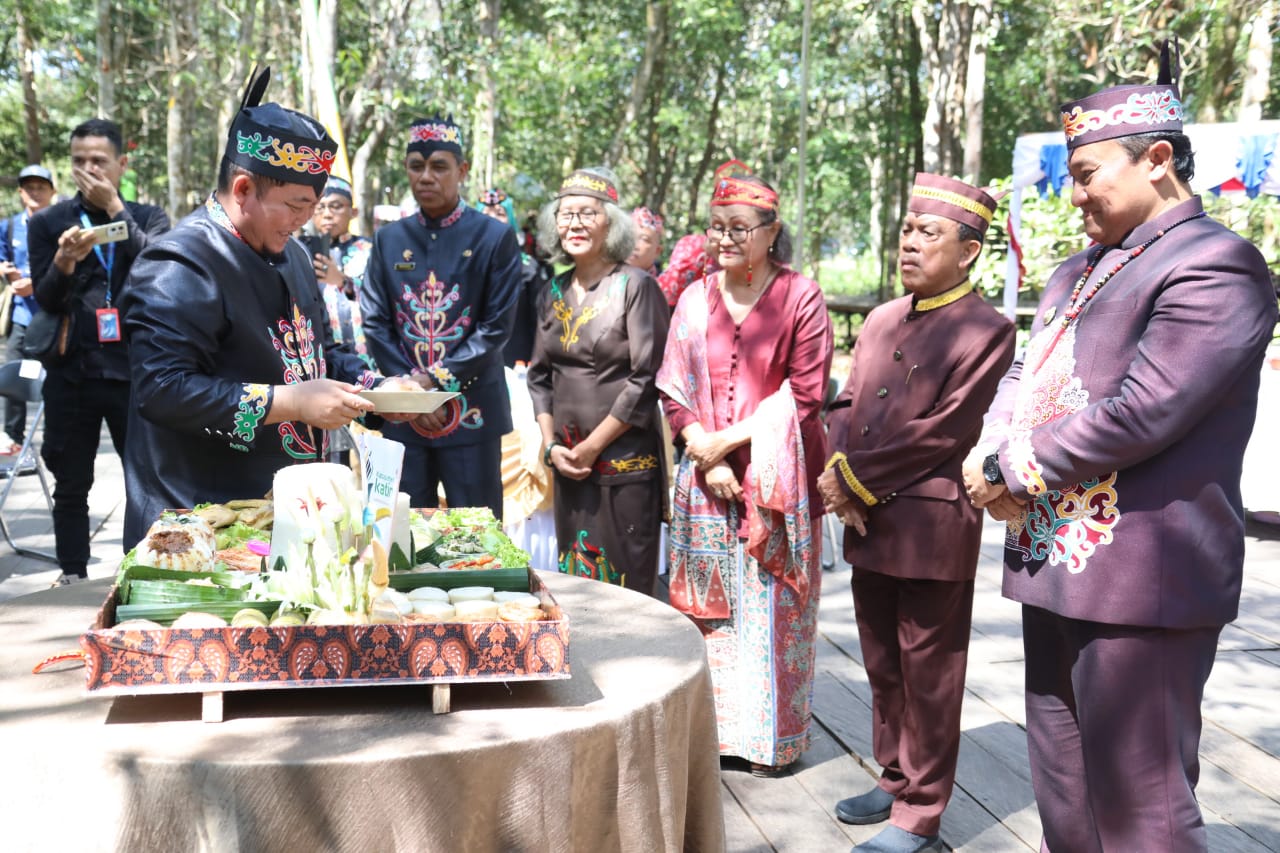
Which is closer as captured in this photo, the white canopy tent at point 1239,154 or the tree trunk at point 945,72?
the white canopy tent at point 1239,154

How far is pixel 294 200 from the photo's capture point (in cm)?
270

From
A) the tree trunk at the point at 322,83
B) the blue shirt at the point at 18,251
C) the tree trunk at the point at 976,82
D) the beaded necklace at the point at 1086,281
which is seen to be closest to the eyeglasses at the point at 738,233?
the beaded necklace at the point at 1086,281

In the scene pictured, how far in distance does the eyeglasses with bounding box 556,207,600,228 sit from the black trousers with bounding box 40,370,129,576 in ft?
7.42

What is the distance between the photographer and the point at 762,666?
3.79 metres

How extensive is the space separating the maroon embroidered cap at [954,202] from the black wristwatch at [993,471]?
959 mm

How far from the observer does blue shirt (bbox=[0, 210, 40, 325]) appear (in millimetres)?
7430

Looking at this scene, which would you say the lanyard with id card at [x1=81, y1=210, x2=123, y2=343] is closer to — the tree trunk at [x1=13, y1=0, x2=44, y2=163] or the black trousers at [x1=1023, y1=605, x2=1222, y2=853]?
the black trousers at [x1=1023, y1=605, x2=1222, y2=853]

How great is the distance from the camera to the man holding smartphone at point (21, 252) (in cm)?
686

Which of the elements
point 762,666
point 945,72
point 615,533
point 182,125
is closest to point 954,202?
point 762,666

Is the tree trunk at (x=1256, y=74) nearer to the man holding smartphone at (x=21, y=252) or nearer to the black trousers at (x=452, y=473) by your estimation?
the black trousers at (x=452, y=473)

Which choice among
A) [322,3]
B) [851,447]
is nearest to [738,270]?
[851,447]

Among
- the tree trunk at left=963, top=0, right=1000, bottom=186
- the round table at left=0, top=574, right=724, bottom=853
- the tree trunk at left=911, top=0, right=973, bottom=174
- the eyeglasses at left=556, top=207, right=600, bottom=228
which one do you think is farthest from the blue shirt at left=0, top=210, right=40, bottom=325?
the tree trunk at left=911, top=0, right=973, bottom=174

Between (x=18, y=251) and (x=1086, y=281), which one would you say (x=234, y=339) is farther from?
(x=18, y=251)

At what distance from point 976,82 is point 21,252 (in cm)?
1369
